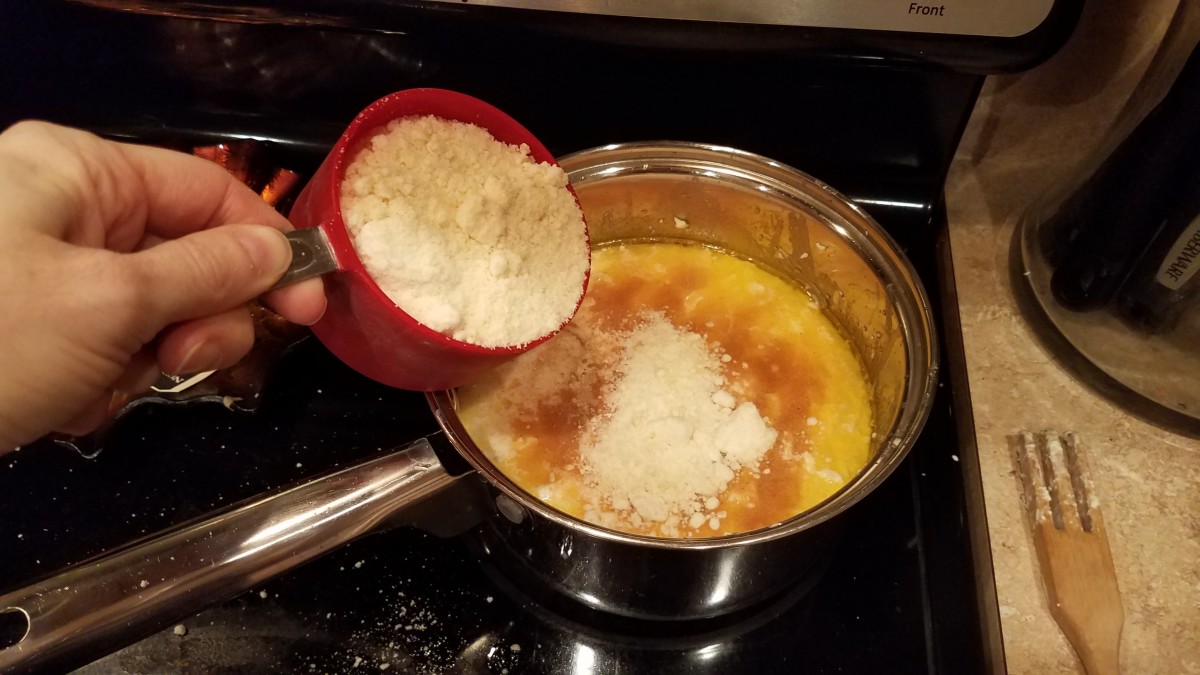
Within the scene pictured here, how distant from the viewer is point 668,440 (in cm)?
79

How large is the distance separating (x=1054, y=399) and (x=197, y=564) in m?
0.72

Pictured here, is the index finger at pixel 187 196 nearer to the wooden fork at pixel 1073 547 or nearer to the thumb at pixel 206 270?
the thumb at pixel 206 270

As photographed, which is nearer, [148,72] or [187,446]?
[187,446]

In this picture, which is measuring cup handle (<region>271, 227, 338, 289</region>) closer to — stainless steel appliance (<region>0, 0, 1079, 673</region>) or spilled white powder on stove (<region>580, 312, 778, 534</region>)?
stainless steel appliance (<region>0, 0, 1079, 673</region>)

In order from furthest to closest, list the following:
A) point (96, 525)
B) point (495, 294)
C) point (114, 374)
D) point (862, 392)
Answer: point (862, 392) → point (96, 525) → point (495, 294) → point (114, 374)

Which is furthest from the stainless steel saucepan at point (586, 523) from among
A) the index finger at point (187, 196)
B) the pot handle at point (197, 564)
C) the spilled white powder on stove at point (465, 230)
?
the index finger at point (187, 196)

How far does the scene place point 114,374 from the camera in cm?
53

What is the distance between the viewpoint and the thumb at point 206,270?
49 centimetres

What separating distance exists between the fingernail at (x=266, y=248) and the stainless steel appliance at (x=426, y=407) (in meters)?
0.21

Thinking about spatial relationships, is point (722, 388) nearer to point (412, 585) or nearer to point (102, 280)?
point (412, 585)

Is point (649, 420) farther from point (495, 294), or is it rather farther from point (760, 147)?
point (760, 147)

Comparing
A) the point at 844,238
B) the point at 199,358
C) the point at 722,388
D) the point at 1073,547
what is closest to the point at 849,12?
the point at 844,238

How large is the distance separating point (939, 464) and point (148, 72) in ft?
2.95

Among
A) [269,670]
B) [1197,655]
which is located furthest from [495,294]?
[1197,655]
